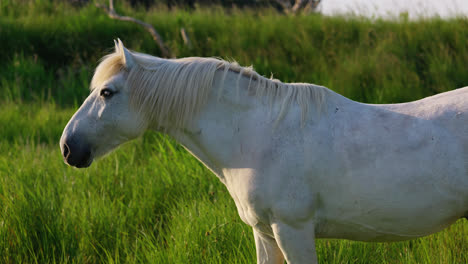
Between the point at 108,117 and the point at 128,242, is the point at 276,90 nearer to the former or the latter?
the point at 108,117

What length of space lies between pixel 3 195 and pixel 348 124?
2.57m

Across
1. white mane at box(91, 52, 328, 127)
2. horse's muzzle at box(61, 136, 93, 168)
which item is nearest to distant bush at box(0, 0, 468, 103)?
white mane at box(91, 52, 328, 127)

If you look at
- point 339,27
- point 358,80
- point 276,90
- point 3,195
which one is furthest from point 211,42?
point 276,90

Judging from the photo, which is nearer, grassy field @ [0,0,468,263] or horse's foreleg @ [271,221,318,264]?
horse's foreleg @ [271,221,318,264]

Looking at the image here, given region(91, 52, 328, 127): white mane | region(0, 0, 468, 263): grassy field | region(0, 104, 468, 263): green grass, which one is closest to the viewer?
region(91, 52, 328, 127): white mane

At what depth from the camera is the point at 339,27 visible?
791 cm

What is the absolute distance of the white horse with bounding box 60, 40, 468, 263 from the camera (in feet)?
6.77

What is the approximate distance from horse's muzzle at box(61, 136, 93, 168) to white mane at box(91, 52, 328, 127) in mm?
306

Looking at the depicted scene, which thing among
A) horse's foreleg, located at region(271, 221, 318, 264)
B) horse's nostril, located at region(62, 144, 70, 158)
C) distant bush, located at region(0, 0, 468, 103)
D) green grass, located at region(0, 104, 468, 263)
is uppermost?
distant bush, located at region(0, 0, 468, 103)

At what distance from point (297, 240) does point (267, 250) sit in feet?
1.18

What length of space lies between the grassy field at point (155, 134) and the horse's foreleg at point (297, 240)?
0.70 metres

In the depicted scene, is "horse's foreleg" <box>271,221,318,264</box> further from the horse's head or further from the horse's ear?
the horse's ear

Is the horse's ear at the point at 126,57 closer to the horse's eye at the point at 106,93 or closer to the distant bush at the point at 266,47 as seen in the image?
the horse's eye at the point at 106,93

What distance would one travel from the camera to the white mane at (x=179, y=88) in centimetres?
223
